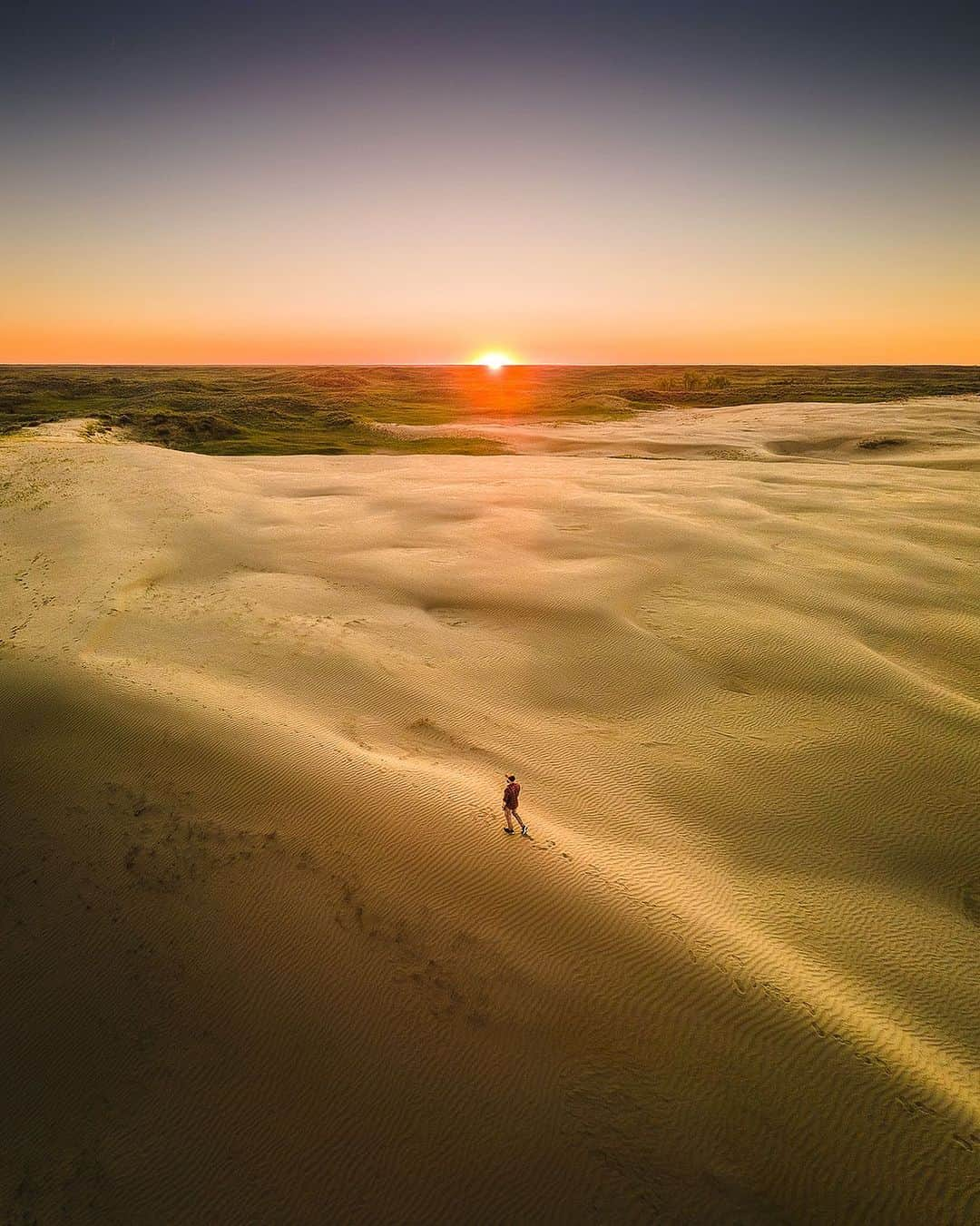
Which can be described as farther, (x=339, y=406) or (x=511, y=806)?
(x=339, y=406)

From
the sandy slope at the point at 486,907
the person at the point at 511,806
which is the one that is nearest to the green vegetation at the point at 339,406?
the sandy slope at the point at 486,907

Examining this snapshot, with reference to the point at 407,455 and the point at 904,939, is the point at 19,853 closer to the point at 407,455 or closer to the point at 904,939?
the point at 904,939

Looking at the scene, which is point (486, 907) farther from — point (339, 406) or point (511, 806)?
point (339, 406)

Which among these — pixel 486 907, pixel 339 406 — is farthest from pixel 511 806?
pixel 339 406

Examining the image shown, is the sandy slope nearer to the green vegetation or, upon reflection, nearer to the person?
the person

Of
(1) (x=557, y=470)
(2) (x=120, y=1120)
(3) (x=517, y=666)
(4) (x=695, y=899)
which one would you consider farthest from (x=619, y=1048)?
(1) (x=557, y=470)
